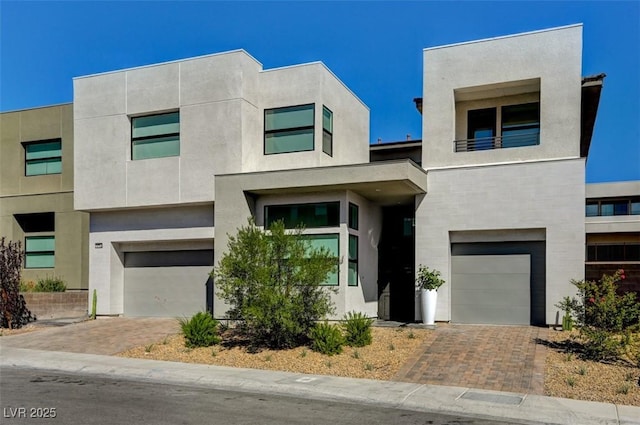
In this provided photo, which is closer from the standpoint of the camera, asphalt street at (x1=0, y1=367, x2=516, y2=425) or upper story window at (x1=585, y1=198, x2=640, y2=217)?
asphalt street at (x1=0, y1=367, x2=516, y2=425)

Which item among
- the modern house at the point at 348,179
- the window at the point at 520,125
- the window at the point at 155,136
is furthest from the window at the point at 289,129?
the window at the point at 520,125

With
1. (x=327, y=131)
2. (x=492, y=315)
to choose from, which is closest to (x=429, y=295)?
(x=492, y=315)

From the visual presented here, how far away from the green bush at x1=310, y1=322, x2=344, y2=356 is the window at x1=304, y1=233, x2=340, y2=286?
2734mm

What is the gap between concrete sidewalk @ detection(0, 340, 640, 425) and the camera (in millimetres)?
9109

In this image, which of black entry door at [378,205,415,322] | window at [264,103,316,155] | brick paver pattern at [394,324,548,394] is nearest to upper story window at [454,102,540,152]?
black entry door at [378,205,415,322]

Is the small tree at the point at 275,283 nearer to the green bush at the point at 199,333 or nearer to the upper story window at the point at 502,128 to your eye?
the green bush at the point at 199,333

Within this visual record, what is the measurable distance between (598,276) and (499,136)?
17.3ft

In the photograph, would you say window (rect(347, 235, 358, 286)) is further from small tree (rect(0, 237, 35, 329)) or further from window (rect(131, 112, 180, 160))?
small tree (rect(0, 237, 35, 329))

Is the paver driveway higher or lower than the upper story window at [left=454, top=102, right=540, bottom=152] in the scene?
lower

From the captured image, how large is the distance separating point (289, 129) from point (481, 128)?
6390 millimetres

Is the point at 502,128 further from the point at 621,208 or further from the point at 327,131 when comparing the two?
the point at 621,208

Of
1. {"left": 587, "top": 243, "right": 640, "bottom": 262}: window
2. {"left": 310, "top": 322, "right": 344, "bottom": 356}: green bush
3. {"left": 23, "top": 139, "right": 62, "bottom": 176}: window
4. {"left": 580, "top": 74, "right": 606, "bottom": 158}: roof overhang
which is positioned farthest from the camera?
{"left": 587, "top": 243, "right": 640, "bottom": 262}: window

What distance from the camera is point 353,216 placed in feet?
57.3

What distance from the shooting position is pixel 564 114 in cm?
1647
